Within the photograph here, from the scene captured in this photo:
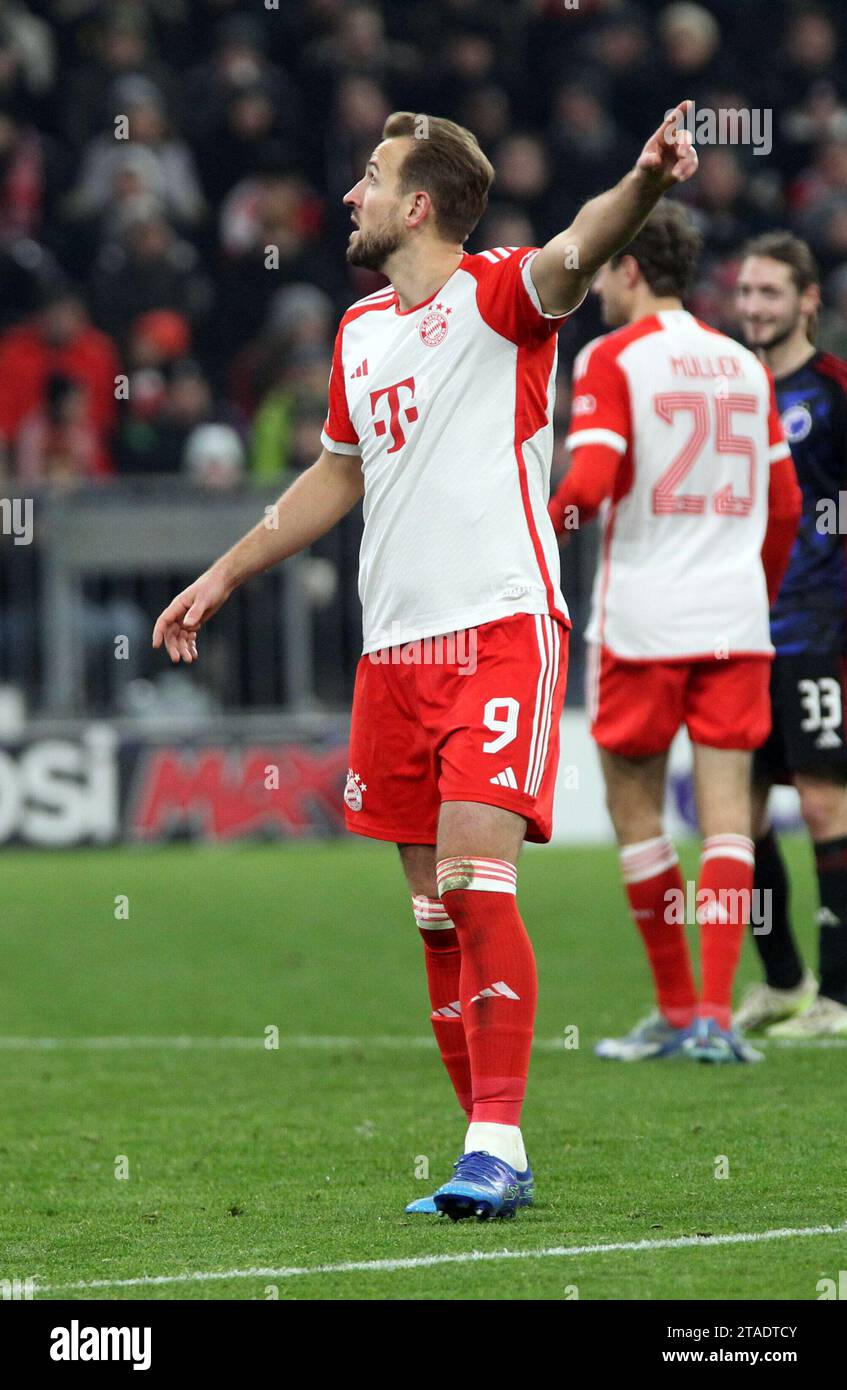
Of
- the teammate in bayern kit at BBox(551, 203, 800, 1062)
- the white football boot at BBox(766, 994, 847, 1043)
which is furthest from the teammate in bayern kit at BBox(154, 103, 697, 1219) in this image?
the white football boot at BBox(766, 994, 847, 1043)

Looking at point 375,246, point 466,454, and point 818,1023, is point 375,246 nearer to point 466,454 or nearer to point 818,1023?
point 466,454

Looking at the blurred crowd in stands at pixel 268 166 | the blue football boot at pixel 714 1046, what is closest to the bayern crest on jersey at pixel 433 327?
the blue football boot at pixel 714 1046

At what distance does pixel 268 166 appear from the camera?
59.3ft

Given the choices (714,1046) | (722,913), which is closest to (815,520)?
(722,913)

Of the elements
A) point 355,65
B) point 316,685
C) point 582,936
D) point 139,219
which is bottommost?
point 582,936

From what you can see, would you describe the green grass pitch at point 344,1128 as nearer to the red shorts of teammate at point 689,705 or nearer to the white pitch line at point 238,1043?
the white pitch line at point 238,1043

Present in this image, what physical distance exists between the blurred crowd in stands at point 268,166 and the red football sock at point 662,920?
893cm

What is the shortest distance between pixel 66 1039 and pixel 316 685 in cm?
773

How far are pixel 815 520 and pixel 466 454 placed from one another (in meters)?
3.04

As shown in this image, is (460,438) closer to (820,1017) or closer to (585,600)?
(820,1017)

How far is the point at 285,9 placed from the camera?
19.9m

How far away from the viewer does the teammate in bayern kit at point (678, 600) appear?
7145 millimetres
